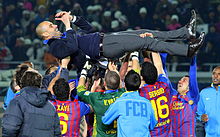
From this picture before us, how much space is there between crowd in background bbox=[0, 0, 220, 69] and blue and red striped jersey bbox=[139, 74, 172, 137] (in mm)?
6238

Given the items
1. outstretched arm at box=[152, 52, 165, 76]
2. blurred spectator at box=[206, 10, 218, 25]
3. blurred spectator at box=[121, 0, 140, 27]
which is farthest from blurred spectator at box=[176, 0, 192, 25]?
outstretched arm at box=[152, 52, 165, 76]

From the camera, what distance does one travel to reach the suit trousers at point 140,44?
582 cm

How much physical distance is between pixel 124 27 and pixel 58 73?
6640 millimetres

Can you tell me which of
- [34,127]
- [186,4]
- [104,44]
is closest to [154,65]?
[104,44]

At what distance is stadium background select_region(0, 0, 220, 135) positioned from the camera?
1219 cm

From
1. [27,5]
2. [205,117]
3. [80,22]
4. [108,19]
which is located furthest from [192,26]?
[27,5]

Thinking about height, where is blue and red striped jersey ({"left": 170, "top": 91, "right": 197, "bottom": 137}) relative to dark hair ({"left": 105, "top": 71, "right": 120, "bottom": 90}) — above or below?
below

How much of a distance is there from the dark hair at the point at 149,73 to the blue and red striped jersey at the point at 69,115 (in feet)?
2.42

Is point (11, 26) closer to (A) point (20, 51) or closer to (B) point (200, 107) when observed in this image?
(A) point (20, 51)

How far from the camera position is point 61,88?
5.64 m

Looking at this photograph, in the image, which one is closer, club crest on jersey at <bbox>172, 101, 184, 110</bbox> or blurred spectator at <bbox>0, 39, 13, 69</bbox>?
club crest on jersey at <bbox>172, 101, 184, 110</bbox>

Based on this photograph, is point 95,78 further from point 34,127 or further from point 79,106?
point 34,127

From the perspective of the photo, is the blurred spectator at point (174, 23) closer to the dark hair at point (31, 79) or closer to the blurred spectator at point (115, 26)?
the blurred spectator at point (115, 26)

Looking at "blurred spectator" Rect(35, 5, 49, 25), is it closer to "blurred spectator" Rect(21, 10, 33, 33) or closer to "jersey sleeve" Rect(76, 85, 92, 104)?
"blurred spectator" Rect(21, 10, 33, 33)
